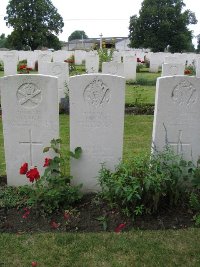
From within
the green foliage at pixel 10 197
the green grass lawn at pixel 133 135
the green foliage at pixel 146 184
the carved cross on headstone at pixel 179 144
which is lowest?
the green foliage at pixel 10 197

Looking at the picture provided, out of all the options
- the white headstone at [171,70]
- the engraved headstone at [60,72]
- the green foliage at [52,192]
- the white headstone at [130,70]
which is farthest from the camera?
the white headstone at [130,70]

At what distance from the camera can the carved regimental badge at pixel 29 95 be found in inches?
177

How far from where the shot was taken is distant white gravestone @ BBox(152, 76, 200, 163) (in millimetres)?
4508

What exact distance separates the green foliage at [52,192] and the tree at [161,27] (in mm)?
50170

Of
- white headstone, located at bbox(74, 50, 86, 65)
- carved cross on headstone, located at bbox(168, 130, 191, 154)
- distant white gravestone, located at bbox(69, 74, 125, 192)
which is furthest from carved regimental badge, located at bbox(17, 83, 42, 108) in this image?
white headstone, located at bbox(74, 50, 86, 65)

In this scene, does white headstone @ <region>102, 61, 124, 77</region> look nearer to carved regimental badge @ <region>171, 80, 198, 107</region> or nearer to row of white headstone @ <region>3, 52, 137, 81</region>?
row of white headstone @ <region>3, 52, 137, 81</region>

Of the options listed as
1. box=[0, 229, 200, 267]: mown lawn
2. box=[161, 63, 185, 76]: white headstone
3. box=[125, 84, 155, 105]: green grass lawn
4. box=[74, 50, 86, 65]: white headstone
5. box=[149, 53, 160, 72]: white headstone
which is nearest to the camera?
box=[0, 229, 200, 267]: mown lawn

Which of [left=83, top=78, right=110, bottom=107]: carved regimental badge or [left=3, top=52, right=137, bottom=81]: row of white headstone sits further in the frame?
[left=3, top=52, right=137, bottom=81]: row of white headstone

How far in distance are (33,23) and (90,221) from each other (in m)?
51.5

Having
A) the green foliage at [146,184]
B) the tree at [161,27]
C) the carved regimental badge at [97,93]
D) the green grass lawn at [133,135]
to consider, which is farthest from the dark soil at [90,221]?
the tree at [161,27]

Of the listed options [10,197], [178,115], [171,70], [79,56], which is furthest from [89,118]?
[79,56]

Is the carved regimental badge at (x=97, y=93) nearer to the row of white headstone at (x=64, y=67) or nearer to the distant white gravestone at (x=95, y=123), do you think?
the distant white gravestone at (x=95, y=123)

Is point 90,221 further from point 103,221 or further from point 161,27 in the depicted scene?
point 161,27

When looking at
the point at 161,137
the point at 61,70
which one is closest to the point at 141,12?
the point at 61,70
